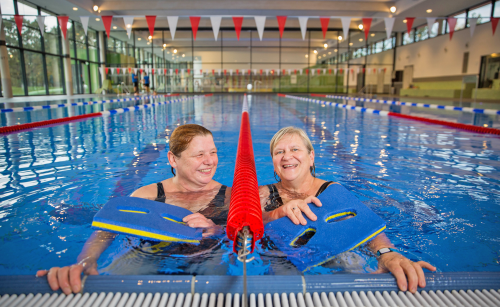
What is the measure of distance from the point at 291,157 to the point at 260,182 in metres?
1.46

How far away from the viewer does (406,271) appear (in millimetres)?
1314

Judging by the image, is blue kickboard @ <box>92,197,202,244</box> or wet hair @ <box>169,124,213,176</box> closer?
blue kickboard @ <box>92,197,202,244</box>

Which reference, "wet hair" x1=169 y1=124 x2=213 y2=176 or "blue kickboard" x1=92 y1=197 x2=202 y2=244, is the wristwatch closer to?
"blue kickboard" x1=92 y1=197 x2=202 y2=244

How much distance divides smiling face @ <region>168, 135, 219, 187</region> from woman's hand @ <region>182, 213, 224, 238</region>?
0.34 meters

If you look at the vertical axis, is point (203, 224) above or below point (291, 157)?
below

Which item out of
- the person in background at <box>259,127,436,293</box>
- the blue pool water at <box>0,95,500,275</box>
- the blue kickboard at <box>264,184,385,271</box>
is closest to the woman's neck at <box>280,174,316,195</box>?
the person in background at <box>259,127,436,293</box>

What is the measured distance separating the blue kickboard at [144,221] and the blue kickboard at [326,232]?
438mm

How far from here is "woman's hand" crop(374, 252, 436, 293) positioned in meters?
1.26

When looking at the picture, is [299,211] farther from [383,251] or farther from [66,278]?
[66,278]

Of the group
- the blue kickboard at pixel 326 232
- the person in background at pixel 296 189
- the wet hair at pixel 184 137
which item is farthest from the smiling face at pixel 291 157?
the wet hair at pixel 184 137

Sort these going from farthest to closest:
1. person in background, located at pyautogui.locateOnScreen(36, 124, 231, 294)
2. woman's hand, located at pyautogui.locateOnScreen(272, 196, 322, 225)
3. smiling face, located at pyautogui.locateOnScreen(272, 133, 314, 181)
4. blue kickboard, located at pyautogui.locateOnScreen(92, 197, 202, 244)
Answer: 1. smiling face, located at pyautogui.locateOnScreen(272, 133, 314, 181)
2. person in background, located at pyautogui.locateOnScreen(36, 124, 231, 294)
3. woman's hand, located at pyautogui.locateOnScreen(272, 196, 322, 225)
4. blue kickboard, located at pyautogui.locateOnScreen(92, 197, 202, 244)

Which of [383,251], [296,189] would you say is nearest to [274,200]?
[296,189]

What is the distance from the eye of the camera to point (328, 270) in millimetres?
1639

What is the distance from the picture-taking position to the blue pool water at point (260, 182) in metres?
1.72
